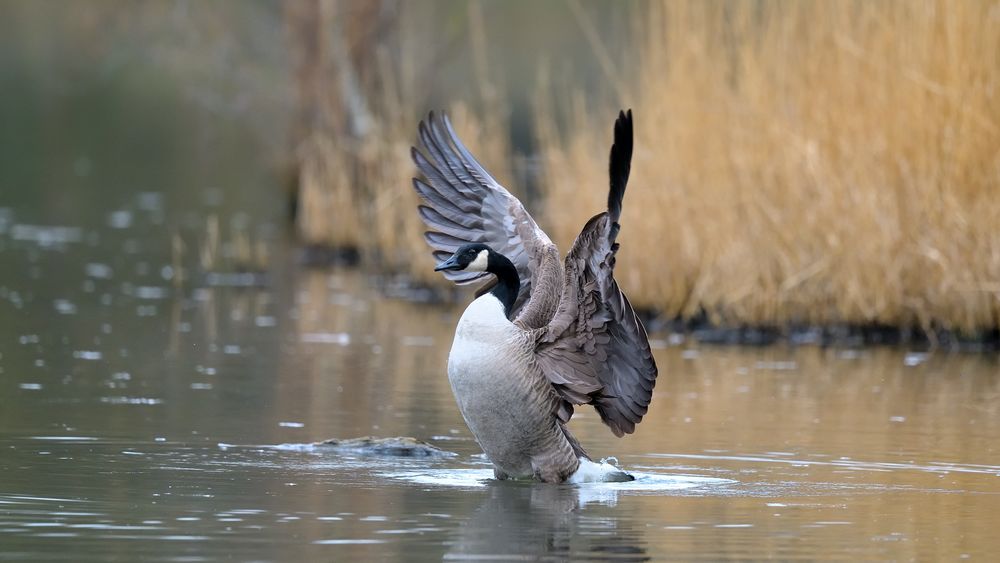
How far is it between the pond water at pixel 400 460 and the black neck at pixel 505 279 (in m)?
0.83

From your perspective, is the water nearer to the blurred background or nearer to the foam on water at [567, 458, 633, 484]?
the foam on water at [567, 458, 633, 484]

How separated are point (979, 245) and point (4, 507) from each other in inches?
307

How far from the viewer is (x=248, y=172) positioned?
2902cm

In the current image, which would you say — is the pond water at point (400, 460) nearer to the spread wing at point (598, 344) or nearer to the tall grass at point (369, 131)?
the spread wing at point (598, 344)

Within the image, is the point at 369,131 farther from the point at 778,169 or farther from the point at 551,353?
the point at 551,353

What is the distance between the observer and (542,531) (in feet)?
20.9

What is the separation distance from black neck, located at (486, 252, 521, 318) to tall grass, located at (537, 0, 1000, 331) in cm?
519

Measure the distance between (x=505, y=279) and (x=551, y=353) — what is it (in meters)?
0.40

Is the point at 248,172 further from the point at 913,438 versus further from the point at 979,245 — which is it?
the point at 913,438

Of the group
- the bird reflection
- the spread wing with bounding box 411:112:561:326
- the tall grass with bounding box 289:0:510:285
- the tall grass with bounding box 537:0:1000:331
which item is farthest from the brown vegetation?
the bird reflection

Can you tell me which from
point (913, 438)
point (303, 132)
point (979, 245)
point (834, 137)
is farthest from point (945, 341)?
point (303, 132)

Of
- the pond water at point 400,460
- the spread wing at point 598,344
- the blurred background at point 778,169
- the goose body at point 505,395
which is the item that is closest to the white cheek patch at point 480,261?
the goose body at point 505,395

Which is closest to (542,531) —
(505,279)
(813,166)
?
(505,279)

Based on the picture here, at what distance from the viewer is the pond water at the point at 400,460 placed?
6.07 metres
